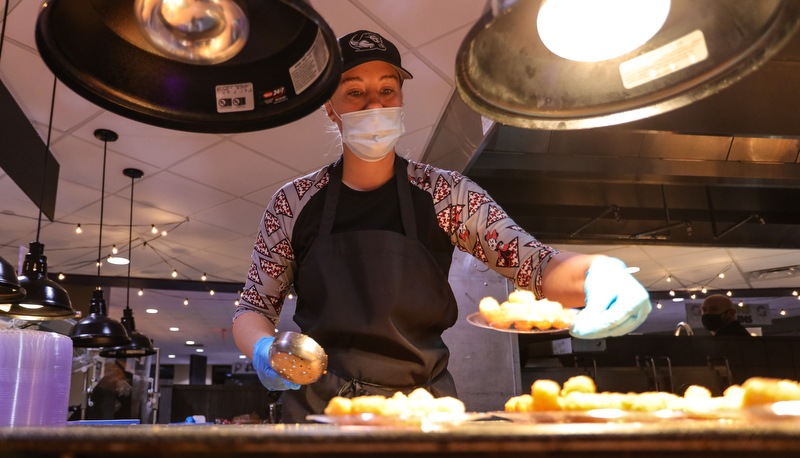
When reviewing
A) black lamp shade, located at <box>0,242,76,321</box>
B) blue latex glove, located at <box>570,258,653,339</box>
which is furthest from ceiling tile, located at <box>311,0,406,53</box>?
blue latex glove, located at <box>570,258,653,339</box>

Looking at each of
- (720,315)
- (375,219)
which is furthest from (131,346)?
(720,315)

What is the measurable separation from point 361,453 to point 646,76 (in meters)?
0.81

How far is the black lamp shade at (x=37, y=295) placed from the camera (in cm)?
331

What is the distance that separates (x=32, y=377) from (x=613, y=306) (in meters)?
1.37

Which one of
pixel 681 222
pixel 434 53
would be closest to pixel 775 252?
pixel 681 222

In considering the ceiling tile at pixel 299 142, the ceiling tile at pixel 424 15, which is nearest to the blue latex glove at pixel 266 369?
the ceiling tile at pixel 424 15

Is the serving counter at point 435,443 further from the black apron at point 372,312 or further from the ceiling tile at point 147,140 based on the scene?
the ceiling tile at point 147,140

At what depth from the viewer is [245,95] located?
1.10m

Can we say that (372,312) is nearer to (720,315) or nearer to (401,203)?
(401,203)

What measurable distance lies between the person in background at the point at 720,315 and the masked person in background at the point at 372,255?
21.2ft

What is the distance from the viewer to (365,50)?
1646 mm

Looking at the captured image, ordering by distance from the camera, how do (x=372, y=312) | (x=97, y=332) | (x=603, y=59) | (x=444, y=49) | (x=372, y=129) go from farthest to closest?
(x=97, y=332), (x=444, y=49), (x=372, y=129), (x=372, y=312), (x=603, y=59)

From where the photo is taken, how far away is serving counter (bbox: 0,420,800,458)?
1.64 ft

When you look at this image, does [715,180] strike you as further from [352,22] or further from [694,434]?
[694,434]
